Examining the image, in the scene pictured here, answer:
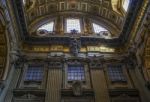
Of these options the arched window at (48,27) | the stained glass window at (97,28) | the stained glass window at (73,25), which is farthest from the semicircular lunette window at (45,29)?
the stained glass window at (97,28)

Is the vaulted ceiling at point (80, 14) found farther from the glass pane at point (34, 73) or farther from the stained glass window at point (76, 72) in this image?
the glass pane at point (34, 73)

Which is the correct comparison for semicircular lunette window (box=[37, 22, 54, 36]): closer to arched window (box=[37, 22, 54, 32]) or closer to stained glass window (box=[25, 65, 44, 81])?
arched window (box=[37, 22, 54, 32])

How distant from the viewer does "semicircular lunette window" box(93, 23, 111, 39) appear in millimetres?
18984

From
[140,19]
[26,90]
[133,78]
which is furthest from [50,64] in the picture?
[140,19]

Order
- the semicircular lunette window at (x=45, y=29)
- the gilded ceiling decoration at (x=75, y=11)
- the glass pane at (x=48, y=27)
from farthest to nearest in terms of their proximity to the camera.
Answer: the gilded ceiling decoration at (x=75, y=11) → the glass pane at (x=48, y=27) → the semicircular lunette window at (x=45, y=29)

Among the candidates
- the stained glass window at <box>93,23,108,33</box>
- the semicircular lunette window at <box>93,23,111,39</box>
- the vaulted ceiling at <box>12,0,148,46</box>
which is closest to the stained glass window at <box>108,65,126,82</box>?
the vaulted ceiling at <box>12,0,148,46</box>

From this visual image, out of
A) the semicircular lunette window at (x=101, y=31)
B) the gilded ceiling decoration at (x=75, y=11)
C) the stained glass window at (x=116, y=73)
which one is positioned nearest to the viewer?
the stained glass window at (x=116, y=73)

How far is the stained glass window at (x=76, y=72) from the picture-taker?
1515cm

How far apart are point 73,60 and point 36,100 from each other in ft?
14.0

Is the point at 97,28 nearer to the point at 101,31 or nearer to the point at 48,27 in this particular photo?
the point at 101,31

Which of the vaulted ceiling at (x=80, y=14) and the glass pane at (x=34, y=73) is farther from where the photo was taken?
the vaulted ceiling at (x=80, y=14)

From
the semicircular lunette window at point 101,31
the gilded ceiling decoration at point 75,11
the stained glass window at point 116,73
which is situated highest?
the gilded ceiling decoration at point 75,11

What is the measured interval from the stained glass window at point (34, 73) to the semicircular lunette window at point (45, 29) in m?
4.08

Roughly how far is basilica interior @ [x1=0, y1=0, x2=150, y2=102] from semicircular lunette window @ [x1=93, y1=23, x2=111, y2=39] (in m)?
0.09
